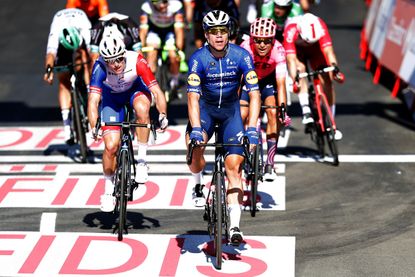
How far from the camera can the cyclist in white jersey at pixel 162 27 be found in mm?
17000

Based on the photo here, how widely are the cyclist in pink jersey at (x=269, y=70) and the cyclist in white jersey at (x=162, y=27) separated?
4.32 meters

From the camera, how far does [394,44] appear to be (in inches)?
742

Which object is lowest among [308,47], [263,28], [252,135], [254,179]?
[254,179]

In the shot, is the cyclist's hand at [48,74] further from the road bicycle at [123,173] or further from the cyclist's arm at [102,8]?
the road bicycle at [123,173]

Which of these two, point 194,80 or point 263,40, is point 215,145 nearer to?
point 194,80

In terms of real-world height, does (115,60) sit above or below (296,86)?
above

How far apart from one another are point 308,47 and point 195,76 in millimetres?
4313

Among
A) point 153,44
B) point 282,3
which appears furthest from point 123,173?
point 153,44

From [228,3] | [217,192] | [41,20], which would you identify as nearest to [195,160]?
[217,192]

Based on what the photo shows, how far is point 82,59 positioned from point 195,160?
5172mm

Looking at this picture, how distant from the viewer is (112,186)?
11672 millimetres

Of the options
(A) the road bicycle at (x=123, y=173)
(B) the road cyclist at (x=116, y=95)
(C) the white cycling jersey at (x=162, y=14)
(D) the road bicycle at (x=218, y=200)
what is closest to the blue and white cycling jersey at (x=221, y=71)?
(D) the road bicycle at (x=218, y=200)

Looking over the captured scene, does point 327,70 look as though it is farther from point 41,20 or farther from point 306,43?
point 41,20

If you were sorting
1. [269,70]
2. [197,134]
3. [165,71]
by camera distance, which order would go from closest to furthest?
[197,134]
[269,70]
[165,71]
